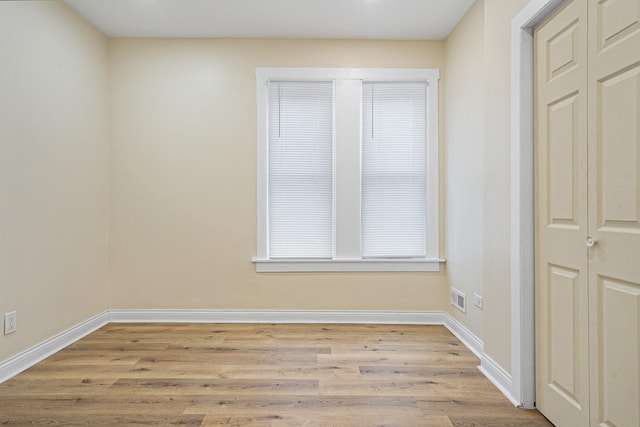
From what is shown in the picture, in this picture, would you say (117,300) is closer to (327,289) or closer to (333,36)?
(327,289)

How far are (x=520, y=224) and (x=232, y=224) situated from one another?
2429mm

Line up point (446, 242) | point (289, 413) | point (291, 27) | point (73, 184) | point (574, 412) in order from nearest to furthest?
point (574, 412) → point (289, 413) → point (73, 184) → point (291, 27) → point (446, 242)

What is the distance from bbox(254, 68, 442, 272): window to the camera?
11.5 feet

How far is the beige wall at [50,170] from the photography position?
2383 mm

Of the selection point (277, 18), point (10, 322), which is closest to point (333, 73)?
point (277, 18)

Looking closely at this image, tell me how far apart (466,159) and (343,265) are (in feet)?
4.68

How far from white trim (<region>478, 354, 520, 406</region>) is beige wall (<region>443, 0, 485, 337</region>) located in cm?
37

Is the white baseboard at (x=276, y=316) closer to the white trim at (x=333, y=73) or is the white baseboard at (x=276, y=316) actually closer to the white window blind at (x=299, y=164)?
the white window blind at (x=299, y=164)

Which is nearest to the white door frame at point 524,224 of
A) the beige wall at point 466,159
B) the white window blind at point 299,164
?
the beige wall at point 466,159

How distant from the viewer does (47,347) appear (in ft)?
8.90

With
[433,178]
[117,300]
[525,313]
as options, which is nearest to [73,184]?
[117,300]

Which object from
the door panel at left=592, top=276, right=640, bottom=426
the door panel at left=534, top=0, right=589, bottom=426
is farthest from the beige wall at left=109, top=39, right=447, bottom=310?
the door panel at left=592, top=276, right=640, bottom=426

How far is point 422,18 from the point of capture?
3.13 m

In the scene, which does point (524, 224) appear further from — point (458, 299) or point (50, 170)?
point (50, 170)
